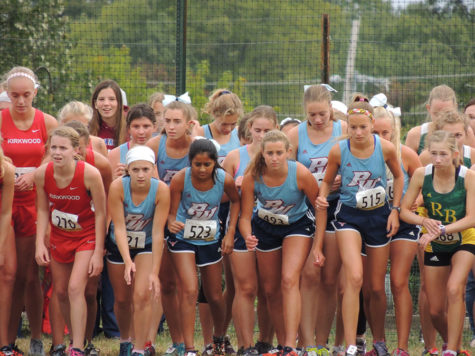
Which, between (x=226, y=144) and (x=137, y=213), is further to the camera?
(x=226, y=144)

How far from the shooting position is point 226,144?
676 centimetres

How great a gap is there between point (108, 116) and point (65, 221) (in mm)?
1453

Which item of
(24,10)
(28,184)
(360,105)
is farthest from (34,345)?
(24,10)

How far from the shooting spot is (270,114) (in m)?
6.24

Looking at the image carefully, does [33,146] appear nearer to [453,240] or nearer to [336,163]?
[336,163]

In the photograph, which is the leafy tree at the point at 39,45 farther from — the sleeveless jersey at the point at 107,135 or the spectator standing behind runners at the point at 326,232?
the spectator standing behind runners at the point at 326,232

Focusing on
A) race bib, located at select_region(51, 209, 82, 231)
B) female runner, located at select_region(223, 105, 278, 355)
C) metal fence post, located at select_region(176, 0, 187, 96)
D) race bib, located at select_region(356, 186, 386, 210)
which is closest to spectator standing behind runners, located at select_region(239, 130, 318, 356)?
female runner, located at select_region(223, 105, 278, 355)

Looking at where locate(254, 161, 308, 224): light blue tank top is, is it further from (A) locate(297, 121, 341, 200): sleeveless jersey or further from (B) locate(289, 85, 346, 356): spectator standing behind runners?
(A) locate(297, 121, 341, 200): sleeveless jersey

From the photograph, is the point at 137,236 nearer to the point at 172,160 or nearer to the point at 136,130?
the point at 172,160

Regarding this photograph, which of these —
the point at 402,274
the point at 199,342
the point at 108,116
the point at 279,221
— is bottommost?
the point at 199,342

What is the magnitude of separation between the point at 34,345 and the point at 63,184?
132 centimetres

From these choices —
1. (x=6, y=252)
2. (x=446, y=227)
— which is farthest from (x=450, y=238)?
(x=6, y=252)

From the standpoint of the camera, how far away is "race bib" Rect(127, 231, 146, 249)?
5.73 m

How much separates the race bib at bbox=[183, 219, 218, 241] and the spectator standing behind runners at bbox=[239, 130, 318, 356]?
22 cm
